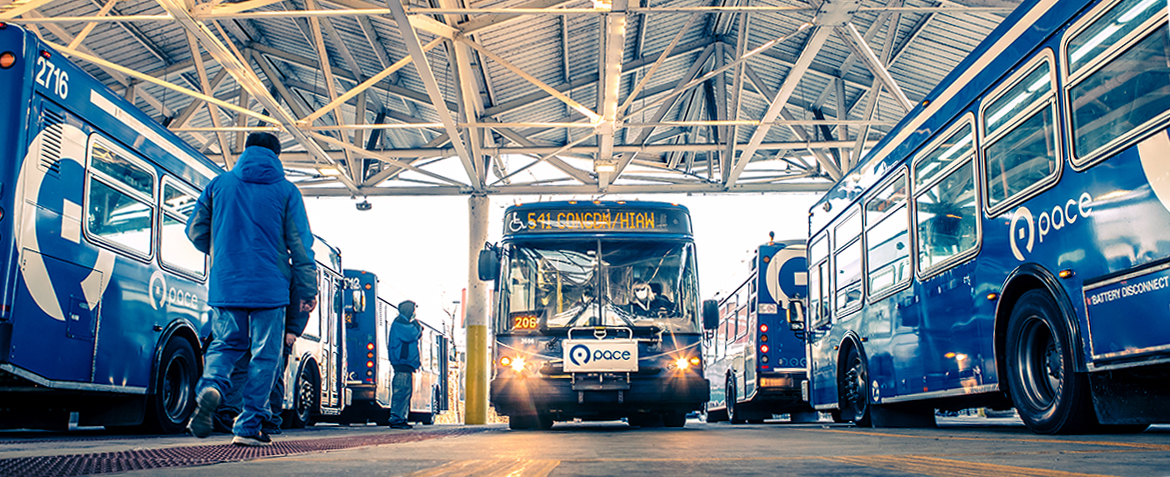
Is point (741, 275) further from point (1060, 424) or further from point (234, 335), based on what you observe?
point (234, 335)

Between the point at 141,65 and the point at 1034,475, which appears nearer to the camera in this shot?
the point at 1034,475

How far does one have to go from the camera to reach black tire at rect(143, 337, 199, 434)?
25.6ft

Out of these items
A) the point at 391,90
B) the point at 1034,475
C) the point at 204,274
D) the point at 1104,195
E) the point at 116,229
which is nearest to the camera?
the point at 1034,475

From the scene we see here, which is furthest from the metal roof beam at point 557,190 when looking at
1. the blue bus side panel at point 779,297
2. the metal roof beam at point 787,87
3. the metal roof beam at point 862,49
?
the metal roof beam at point 862,49


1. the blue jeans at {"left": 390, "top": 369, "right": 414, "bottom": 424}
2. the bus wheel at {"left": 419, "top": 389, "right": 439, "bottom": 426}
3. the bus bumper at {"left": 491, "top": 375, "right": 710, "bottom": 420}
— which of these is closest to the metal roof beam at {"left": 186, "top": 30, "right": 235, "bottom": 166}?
the blue jeans at {"left": 390, "top": 369, "right": 414, "bottom": 424}

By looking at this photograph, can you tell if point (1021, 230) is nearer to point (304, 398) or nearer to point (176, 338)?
point (176, 338)

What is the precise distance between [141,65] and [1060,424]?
16.1 m

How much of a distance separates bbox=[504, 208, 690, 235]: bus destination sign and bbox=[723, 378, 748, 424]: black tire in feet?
→ 21.6

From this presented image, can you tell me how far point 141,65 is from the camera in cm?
1680

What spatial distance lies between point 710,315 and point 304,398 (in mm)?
5544

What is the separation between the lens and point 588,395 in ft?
31.9

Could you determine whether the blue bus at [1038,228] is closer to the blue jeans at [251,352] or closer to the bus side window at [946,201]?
the bus side window at [946,201]

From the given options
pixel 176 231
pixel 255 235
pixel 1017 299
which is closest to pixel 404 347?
pixel 176 231

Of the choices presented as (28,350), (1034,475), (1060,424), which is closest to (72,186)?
(28,350)
